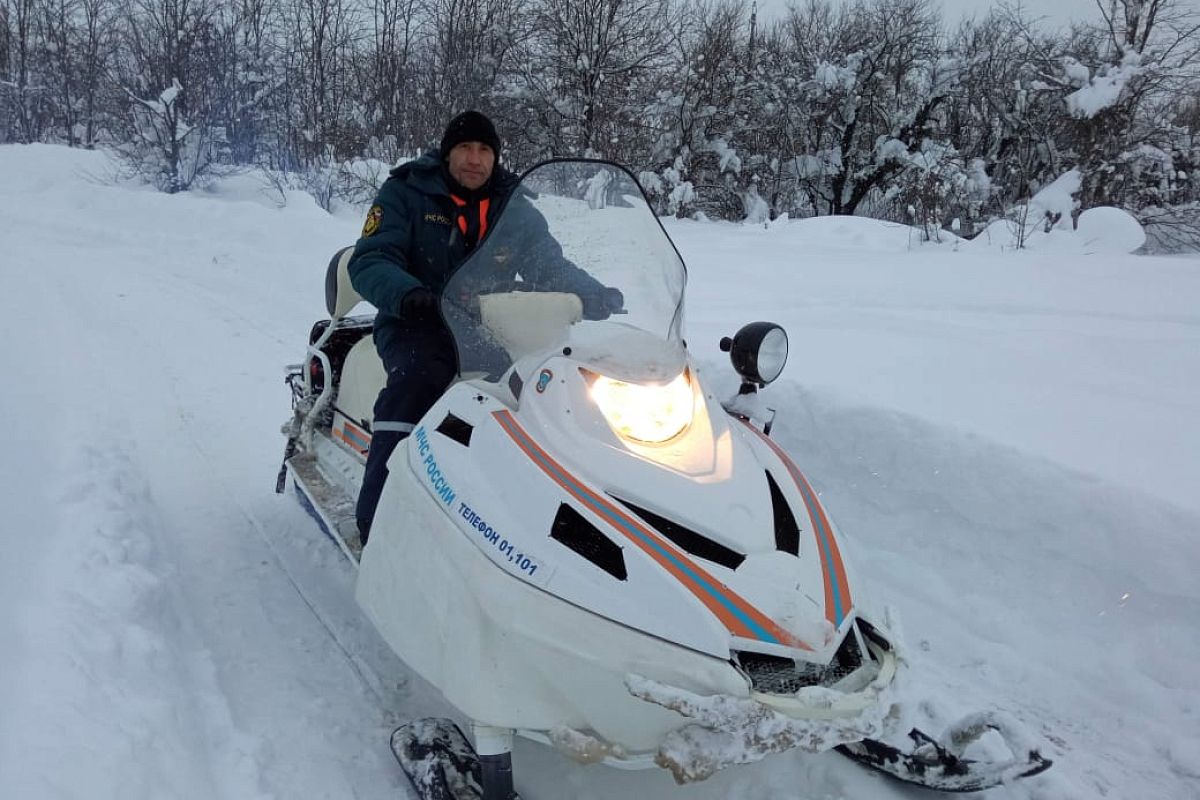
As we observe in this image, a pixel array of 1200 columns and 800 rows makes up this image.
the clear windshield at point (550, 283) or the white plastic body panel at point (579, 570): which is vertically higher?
the clear windshield at point (550, 283)

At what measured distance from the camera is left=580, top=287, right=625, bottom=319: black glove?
2.62 m

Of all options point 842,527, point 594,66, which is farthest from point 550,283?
point 594,66

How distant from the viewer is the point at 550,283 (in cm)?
265

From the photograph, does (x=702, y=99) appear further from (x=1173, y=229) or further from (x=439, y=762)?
(x=439, y=762)

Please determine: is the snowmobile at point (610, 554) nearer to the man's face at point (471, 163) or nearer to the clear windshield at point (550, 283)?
the clear windshield at point (550, 283)

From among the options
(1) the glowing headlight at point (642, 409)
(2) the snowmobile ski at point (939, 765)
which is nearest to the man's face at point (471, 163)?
(1) the glowing headlight at point (642, 409)

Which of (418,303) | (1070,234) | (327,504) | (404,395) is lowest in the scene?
(327,504)

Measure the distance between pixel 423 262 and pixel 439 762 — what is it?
6.08 feet

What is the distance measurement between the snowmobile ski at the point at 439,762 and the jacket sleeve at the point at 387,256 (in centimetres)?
131

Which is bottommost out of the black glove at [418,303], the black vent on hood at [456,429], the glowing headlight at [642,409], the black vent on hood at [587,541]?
the black vent on hood at [587,541]

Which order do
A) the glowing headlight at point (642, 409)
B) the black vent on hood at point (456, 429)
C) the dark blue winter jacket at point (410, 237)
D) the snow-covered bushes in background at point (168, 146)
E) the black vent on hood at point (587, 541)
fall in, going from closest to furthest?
the black vent on hood at point (587, 541)
the glowing headlight at point (642, 409)
the black vent on hood at point (456, 429)
the dark blue winter jacket at point (410, 237)
the snow-covered bushes in background at point (168, 146)

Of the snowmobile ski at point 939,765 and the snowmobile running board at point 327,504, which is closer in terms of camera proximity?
the snowmobile ski at point 939,765

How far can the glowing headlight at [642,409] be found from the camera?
2320 millimetres

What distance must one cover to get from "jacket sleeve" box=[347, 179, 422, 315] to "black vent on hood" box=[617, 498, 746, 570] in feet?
3.88
